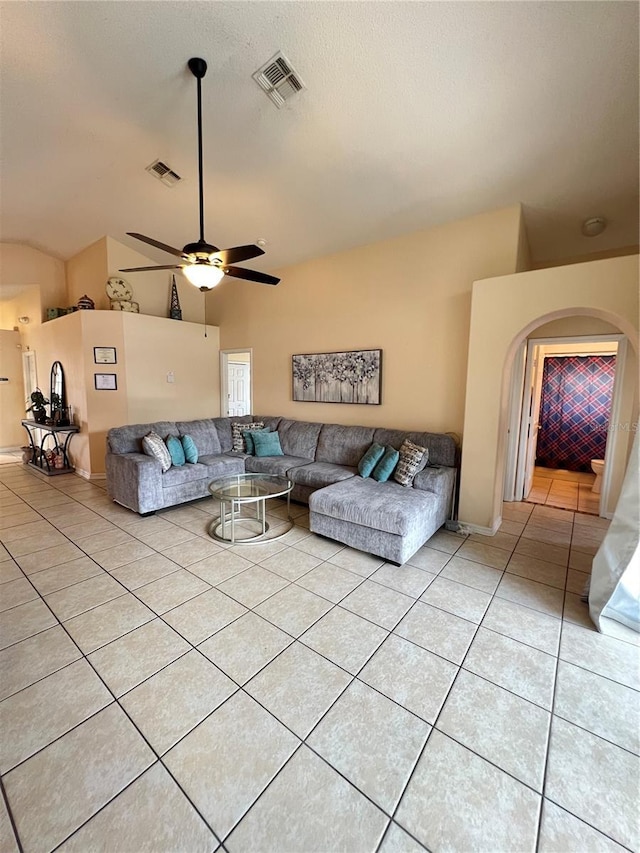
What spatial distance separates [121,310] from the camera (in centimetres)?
507

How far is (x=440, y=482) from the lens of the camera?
3.31 meters

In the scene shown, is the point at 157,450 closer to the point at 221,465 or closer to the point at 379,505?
the point at 221,465

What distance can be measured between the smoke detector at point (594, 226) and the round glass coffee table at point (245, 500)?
3.83 m

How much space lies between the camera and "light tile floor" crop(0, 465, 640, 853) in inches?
45.9

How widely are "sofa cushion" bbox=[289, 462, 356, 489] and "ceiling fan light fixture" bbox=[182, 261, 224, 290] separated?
214 centimetres

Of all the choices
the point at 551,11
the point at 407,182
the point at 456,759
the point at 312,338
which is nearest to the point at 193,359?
the point at 312,338

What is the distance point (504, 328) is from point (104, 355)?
16.5 feet

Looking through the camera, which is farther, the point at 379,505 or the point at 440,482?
the point at 440,482

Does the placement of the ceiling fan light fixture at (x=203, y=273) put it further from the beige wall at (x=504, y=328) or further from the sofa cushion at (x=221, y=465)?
the beige wall at (x=504, y=328)

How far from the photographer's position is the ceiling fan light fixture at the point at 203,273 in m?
2.56

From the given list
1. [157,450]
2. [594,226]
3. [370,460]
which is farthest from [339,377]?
[594,226]

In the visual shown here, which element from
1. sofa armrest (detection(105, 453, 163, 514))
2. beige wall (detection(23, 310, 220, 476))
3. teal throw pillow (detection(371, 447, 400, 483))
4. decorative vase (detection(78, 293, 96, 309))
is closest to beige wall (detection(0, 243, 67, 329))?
beige wall (detection(23, 310, 220, 476))

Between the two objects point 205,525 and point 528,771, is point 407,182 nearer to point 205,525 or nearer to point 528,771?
point 205,525

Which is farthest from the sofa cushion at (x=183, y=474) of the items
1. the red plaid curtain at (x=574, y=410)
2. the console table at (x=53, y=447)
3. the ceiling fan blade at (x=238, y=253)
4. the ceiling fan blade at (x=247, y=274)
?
the red plaid curtain at (x=574, y=410)
